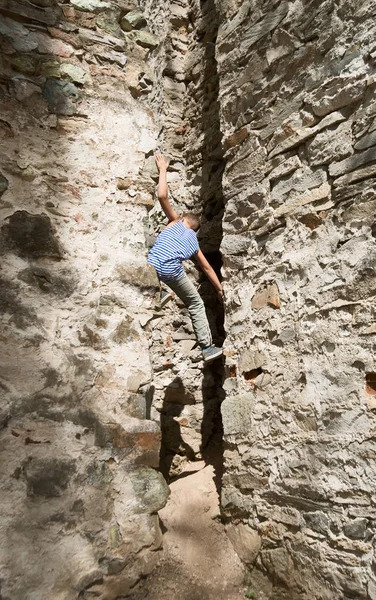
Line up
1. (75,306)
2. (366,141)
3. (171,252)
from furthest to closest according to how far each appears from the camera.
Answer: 1. (171,252)
2. (366,141)
3. (75,306)

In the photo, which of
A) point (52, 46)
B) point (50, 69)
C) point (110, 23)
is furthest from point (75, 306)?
point (110, 23)

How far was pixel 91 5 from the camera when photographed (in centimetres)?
244

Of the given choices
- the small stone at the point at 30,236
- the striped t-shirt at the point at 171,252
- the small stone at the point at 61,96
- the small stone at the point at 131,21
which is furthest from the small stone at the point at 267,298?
the small stone at the point at 131,21

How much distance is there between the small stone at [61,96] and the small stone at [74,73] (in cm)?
4

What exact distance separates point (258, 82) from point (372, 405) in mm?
2020

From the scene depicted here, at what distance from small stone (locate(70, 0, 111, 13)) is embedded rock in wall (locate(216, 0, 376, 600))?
0.97m

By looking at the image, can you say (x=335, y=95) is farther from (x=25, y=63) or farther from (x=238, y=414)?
(x=238, y=414)

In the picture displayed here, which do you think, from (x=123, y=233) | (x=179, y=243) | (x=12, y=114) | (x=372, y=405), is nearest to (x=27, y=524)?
(x=123, y=233)

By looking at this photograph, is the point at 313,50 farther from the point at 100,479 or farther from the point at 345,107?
the point at 100,479

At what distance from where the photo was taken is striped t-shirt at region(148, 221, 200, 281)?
3.22m

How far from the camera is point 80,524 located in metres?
1.80

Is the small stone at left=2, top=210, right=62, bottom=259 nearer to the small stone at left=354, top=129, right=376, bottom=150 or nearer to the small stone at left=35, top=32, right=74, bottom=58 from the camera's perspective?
the small stone at left=35, top=32, right=74, bottom=58

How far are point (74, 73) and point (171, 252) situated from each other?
1279 millimetres

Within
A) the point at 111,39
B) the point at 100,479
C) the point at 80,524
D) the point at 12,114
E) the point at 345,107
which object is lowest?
the point at 80,524
